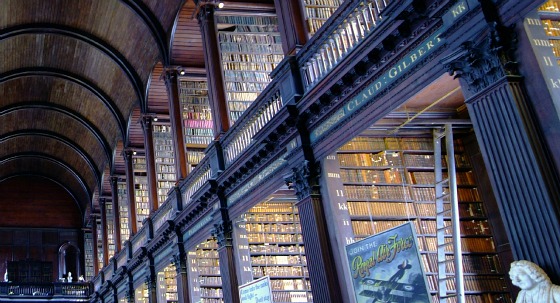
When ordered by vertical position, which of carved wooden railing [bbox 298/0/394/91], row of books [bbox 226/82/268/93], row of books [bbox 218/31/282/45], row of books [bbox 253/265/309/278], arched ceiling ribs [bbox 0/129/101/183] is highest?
arched ceiling ribs [bbox 0/129/101/183]

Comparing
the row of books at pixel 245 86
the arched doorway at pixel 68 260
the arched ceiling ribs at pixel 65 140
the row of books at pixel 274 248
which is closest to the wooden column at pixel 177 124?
the row of books at pixel 245 86

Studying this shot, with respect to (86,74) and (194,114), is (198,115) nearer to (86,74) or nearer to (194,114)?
(194,114)

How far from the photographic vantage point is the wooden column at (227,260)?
29.3 feet

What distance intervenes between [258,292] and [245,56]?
16.0ft

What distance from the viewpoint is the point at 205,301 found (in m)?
10.9

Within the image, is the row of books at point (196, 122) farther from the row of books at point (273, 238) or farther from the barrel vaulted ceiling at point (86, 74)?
the row of books at point (273, 238)

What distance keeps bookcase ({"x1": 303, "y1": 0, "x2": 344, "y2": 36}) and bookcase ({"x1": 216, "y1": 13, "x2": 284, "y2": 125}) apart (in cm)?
233

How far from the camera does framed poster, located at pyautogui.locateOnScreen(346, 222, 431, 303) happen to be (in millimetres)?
4168

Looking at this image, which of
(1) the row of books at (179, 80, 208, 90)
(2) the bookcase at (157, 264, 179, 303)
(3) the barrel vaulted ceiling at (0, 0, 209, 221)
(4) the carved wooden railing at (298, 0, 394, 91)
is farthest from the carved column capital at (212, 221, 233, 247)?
(3) the barrel vaulted ceiling at (0, 0, 209, 221)

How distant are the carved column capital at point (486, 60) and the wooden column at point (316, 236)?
2560 millimetres

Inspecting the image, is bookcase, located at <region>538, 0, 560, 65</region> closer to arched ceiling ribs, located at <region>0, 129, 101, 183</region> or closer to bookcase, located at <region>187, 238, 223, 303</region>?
bookcase, located at <region>187, 238, 223, 303</region>

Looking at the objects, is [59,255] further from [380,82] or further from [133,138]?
[380,82]

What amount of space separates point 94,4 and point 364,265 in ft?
36.2

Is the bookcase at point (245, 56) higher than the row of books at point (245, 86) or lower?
higher
